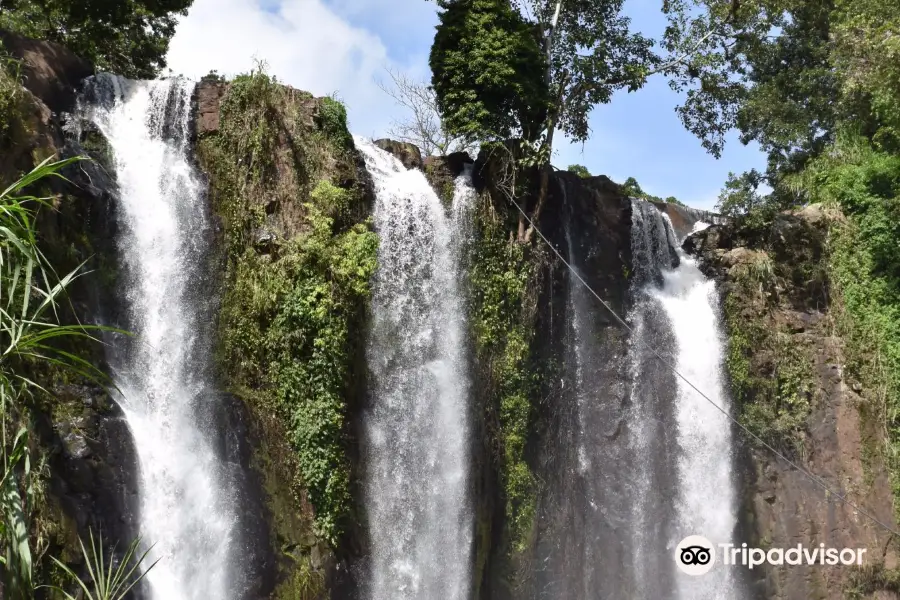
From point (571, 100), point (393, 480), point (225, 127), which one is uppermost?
point (571, 100)

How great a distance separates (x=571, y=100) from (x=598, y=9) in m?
2.63

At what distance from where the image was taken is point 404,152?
1598cm

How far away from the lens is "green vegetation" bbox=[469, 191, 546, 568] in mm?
14734

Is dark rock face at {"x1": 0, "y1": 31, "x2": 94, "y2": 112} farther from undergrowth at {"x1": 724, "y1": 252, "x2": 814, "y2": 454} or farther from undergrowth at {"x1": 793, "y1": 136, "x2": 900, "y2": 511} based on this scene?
undergrowth at {"x1": 793, "y1": 136, "x2": 900, "y2": 511}

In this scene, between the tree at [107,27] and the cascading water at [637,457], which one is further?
the tree at [107,27]

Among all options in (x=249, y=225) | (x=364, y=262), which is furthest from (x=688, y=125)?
(x=249, y=225)

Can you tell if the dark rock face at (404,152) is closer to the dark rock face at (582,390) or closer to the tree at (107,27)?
the dark rock face at (582,390)

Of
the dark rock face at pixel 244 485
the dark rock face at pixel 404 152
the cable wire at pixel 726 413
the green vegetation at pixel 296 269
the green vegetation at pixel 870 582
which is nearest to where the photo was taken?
the dark rock face at pixel 244 485

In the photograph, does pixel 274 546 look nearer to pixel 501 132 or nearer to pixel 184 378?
pixel 184 378

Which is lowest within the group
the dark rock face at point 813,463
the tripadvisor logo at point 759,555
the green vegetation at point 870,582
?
the green vegetation at point 870,582

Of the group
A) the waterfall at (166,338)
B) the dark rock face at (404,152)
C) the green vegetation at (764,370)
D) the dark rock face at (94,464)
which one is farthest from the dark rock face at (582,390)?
the dark rock face at (94,464)

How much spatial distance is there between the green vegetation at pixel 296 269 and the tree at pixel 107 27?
18.2 ft

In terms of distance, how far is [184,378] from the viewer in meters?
12.0

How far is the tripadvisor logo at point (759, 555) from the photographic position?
15680mm
